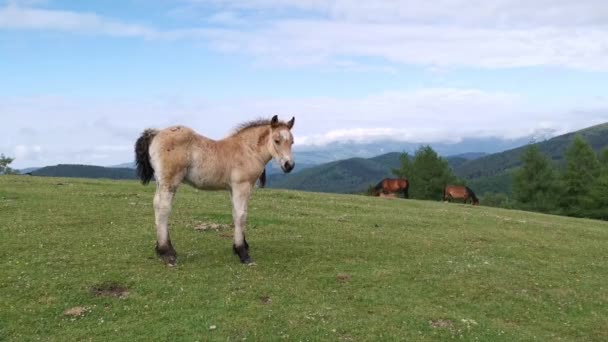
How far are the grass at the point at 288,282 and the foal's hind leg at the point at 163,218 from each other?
11.8 inches

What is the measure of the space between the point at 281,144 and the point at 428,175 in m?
72.2

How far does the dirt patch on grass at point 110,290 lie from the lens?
10.0m

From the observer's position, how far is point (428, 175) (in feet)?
266

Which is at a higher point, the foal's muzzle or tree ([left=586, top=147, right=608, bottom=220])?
the foal's muzzle

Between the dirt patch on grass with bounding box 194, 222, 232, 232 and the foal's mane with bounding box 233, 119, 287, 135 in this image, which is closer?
the foal's mane with bounding box 233, 119, 287, 135

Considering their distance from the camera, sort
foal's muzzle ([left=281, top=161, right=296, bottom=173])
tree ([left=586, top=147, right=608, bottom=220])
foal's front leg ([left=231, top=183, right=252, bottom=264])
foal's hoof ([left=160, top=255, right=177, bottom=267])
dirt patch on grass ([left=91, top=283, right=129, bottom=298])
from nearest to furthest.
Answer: dirt patch on grass ([left=91, top=283, right=129, bottom=298])
foal's hoof ([left=160, top=255, right=177, bottom=267])
foal's muzzle ([left=281, top=161, right=296, bottom=173])
foal's front leg ([left=231, top=183, right=252, bottom=264])
tree ([left=586, top=147, right=608, bottom=220])

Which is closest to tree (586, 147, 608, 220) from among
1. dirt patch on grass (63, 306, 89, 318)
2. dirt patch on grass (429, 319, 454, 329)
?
dirt patch on grass (429, 319, 454, 329)

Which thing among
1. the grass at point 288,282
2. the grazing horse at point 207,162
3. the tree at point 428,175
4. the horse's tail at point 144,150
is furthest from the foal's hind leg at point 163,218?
the tree at point 428,175

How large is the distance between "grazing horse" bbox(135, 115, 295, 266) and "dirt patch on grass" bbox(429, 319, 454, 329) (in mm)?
4876

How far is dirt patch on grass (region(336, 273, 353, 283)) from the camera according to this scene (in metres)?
11.7

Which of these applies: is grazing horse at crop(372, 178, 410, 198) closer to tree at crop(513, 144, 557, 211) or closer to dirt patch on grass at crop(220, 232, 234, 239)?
dirt patch on grass at crop(220, 232, 234, 239)

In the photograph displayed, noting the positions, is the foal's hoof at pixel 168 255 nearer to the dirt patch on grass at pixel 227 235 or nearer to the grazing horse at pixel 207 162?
the grazing horse at pixel 207 162

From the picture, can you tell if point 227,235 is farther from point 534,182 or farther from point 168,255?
point 534,182

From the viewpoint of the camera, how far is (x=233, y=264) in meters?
12.3
